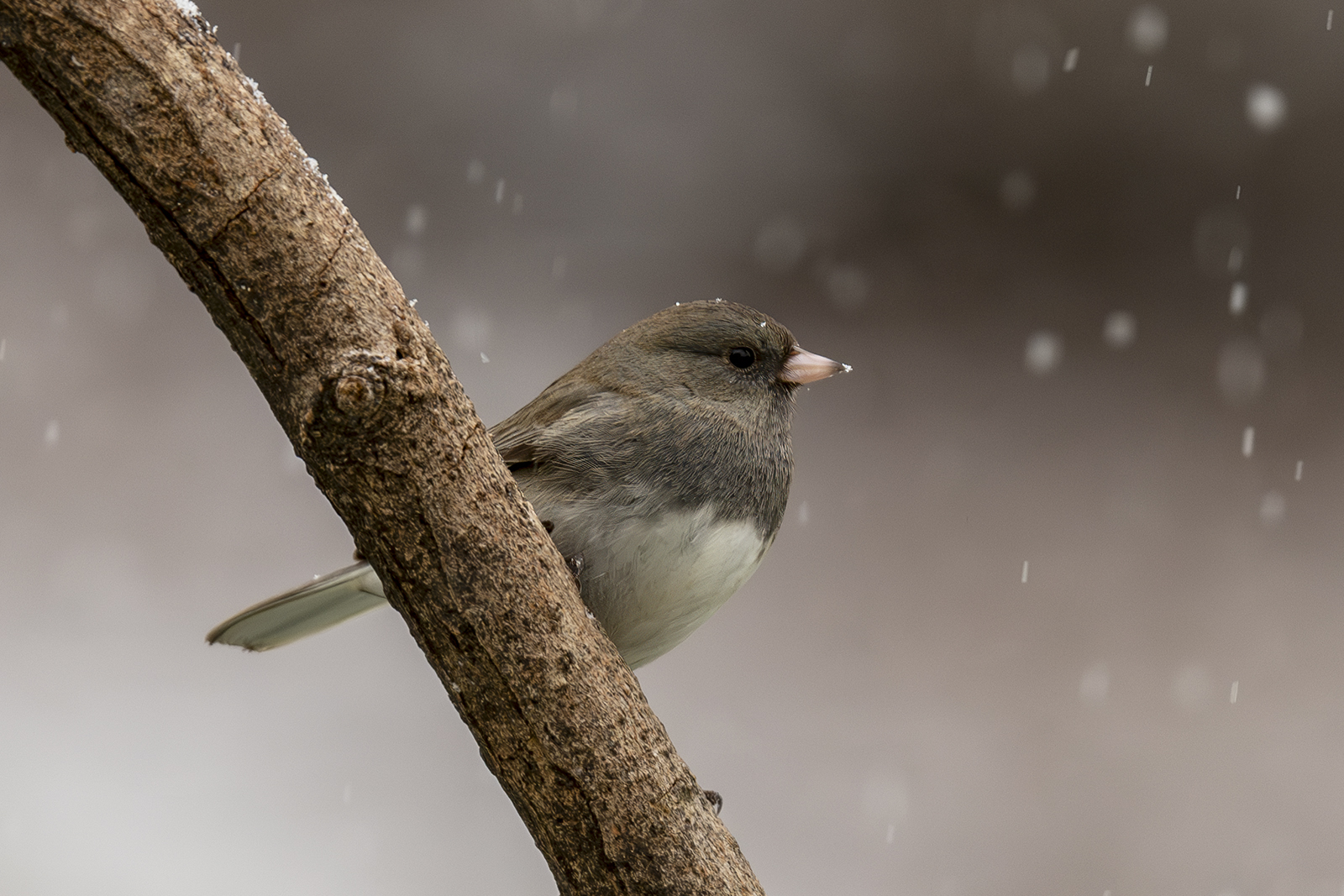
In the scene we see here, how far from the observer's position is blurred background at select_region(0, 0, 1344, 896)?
2357 mm

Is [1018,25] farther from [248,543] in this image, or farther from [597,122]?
[248,543]

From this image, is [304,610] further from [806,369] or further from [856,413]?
[856,413]

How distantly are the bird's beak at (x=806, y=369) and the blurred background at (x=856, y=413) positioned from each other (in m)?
1.15

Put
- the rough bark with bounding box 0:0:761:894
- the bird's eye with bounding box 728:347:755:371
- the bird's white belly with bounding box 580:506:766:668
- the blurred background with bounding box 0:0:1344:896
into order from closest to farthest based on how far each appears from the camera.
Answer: the rough bark with bounding box 0:0:761:894 → the bird's white belly with bounding box 580:506:766:668 → the bird's eye with bounding box 728:347:755:371 → the blurred background with bounding box 0:0:1344:896

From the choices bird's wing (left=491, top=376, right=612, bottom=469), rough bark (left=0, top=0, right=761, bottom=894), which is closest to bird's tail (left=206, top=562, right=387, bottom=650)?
bird's wing (left=491, top=376, right=612, bottom=469)

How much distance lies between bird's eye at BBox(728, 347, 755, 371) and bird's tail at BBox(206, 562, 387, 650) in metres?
0.52

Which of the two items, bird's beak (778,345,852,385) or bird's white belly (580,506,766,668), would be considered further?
bird's beak (778,345,852,385)

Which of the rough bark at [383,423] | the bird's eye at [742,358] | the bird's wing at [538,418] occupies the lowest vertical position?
the rough bark at [383,423]

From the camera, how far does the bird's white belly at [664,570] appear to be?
3.99ft

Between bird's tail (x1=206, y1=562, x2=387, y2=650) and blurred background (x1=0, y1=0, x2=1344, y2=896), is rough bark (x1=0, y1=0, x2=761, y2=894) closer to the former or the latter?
bird's tail (x1=206, y1=562, x2=387, y2=650)

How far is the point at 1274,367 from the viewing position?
8.71 feet

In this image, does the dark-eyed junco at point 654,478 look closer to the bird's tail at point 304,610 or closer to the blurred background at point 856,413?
the bird's tail at point 304,610

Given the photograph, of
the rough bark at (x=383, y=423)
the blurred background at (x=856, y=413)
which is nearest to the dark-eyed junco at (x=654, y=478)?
the rough bark at (x=383, y=423)

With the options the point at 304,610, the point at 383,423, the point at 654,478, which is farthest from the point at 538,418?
the point at 383,423
